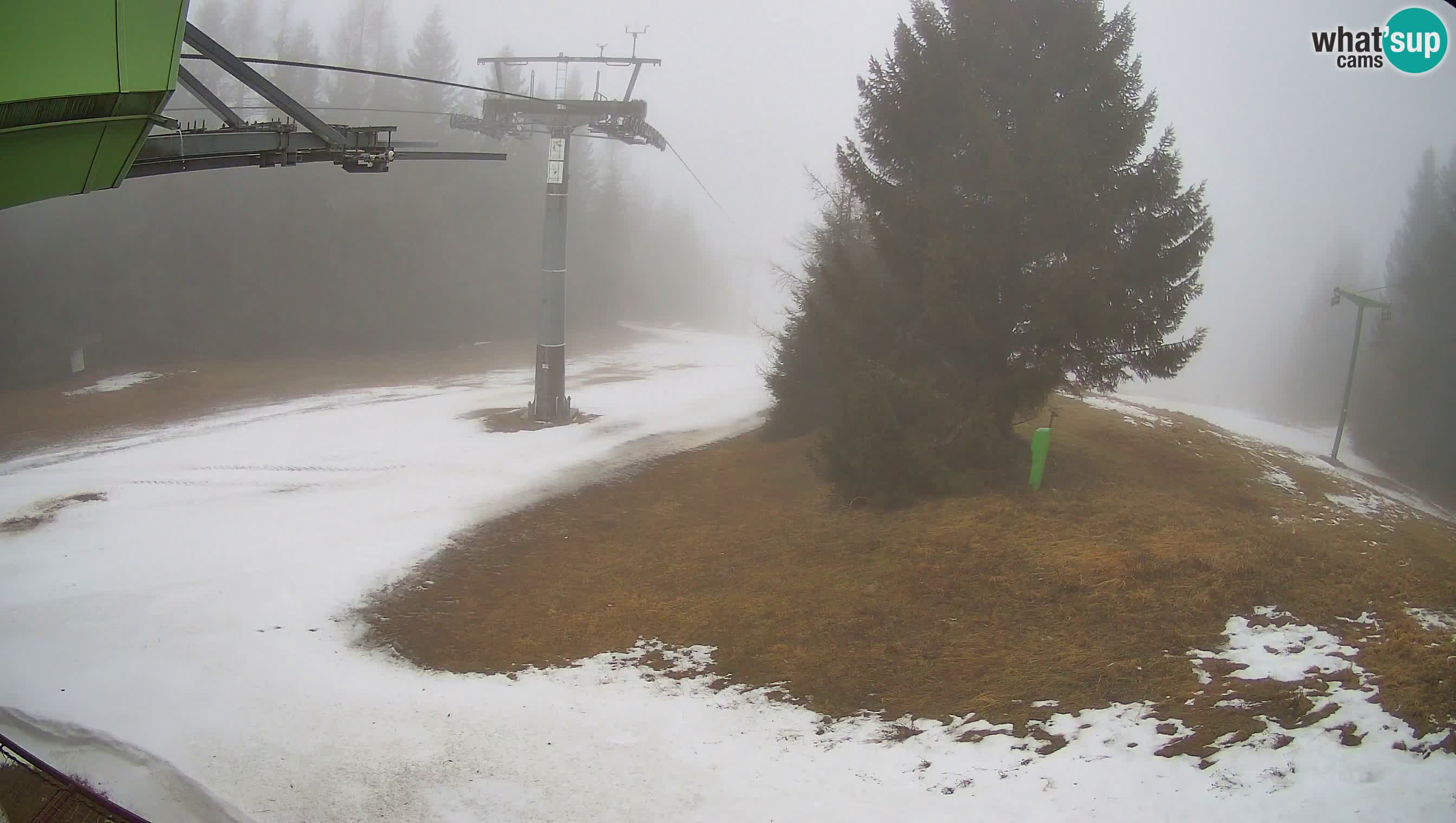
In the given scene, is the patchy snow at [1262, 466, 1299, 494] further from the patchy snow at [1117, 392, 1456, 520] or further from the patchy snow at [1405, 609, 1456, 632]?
the patchy snow at [1405, 609, 1456, 632]

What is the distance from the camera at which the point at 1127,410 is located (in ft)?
66.3

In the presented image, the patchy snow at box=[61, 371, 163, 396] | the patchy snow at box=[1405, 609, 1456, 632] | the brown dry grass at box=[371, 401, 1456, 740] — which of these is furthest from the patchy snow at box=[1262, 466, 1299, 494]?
the patchy snow at box=[61, 371, 163, 396]

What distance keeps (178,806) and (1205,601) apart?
9.64 meters

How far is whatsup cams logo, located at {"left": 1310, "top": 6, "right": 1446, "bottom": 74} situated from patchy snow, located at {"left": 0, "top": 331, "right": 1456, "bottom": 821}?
7549 millimetres

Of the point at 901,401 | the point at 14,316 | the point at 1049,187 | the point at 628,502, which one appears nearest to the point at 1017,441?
the point at 901,401

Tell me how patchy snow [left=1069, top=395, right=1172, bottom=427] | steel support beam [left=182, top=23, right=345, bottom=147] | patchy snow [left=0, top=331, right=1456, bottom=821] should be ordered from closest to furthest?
patchy snow [left=0, top=331, right=1456, bottom=821], steel support beam [left=182, top=23, right=345, bottom=147], patchy snow [left=1069, top=395, right=1172, bottom=427]

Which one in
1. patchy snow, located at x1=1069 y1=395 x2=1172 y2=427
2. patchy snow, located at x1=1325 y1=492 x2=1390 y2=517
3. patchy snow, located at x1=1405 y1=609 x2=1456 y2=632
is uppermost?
patchy snow, located at x1=1069 y1=395 x2=1172 y2=427

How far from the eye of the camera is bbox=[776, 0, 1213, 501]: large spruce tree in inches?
471

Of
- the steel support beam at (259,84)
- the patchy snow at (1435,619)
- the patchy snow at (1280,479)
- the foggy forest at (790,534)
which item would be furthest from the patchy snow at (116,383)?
the patchy snow at (1435,619)

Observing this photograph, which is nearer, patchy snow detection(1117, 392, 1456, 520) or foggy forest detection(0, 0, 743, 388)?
patchy snow detection(1117, 392, 1456, 520)

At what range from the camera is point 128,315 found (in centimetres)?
2978

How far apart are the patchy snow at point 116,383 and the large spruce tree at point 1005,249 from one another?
75.7 ft

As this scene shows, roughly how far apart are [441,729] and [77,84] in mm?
6078

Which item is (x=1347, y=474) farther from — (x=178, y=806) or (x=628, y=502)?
(x=178, y=806)
